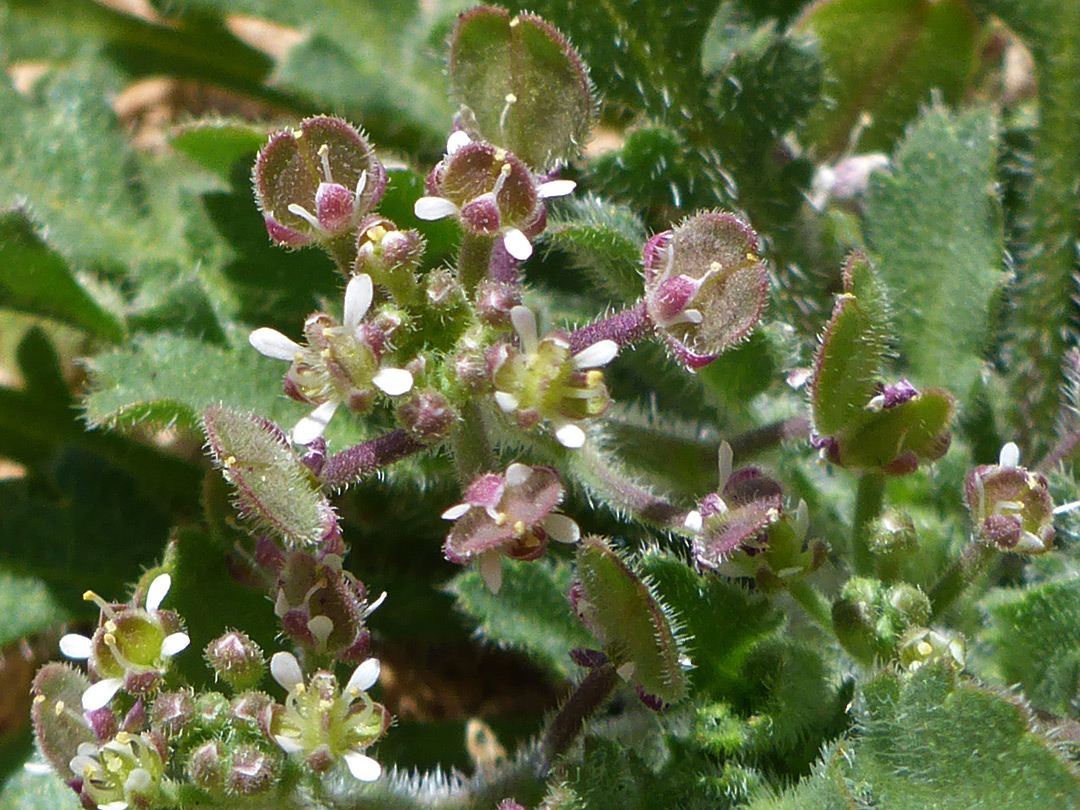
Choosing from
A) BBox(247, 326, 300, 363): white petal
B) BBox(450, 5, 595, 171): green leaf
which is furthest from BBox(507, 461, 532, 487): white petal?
BBox(450, 5, 595, 171): green leaf

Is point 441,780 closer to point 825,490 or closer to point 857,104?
point 825,490

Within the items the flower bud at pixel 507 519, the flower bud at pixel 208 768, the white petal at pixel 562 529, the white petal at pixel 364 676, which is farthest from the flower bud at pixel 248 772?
the white petal at pixel 562 529

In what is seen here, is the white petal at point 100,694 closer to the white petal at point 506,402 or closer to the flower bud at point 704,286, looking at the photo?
the white petal at point 506,402

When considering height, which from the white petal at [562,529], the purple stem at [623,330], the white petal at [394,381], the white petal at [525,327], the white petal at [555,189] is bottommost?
the white petal at [562,529]

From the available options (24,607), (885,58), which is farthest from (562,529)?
(885,58)

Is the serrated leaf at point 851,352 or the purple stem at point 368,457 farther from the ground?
the serrated leaf at point 851,352

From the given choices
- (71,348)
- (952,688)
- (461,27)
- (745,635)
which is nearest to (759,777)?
(745,635)

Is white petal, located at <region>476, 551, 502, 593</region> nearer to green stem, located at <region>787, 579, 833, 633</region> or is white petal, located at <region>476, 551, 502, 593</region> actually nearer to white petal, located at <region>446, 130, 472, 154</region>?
green stem, located at <region>787, 579, 833, 633</region>
